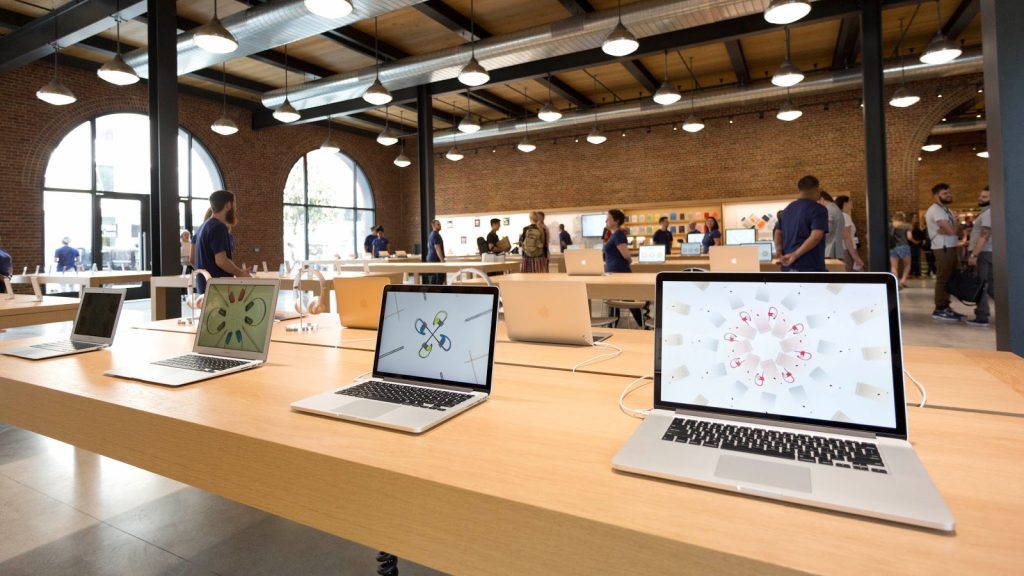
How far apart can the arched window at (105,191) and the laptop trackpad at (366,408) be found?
9.90 metres

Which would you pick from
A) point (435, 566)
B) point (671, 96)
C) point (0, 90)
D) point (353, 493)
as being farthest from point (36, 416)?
point (0, 90)

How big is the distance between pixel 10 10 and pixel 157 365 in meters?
9.23

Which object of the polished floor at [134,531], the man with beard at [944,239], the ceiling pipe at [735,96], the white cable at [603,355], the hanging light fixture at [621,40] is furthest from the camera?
the ceiling pipe at [735,96]

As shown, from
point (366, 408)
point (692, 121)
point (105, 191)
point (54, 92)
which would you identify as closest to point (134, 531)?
point (366, 408)

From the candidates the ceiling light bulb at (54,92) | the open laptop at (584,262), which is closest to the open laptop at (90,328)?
the open laptop at (584,262)

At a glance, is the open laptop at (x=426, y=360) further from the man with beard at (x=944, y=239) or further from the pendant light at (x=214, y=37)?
the man with beard at (x=944, y=239)

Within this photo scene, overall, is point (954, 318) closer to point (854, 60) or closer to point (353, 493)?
point (854, 60)

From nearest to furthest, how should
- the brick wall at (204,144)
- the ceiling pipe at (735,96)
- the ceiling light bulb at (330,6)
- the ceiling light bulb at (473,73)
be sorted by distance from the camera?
the ceiling light bulb at (330,6) < the ceiling light bulb at (473,73) < the brick wall at (204,144) < the ceiling pipe at (735,96)

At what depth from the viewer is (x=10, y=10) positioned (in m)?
7.63

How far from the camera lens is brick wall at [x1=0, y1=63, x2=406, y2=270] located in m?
8.95

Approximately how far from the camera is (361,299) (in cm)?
262

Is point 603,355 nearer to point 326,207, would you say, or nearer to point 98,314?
point 98,314

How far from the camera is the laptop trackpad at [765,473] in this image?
82 cm

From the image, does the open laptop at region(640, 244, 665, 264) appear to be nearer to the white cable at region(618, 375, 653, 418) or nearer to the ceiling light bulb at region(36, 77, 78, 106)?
the white cable at region(618, 375, 653, 418)
